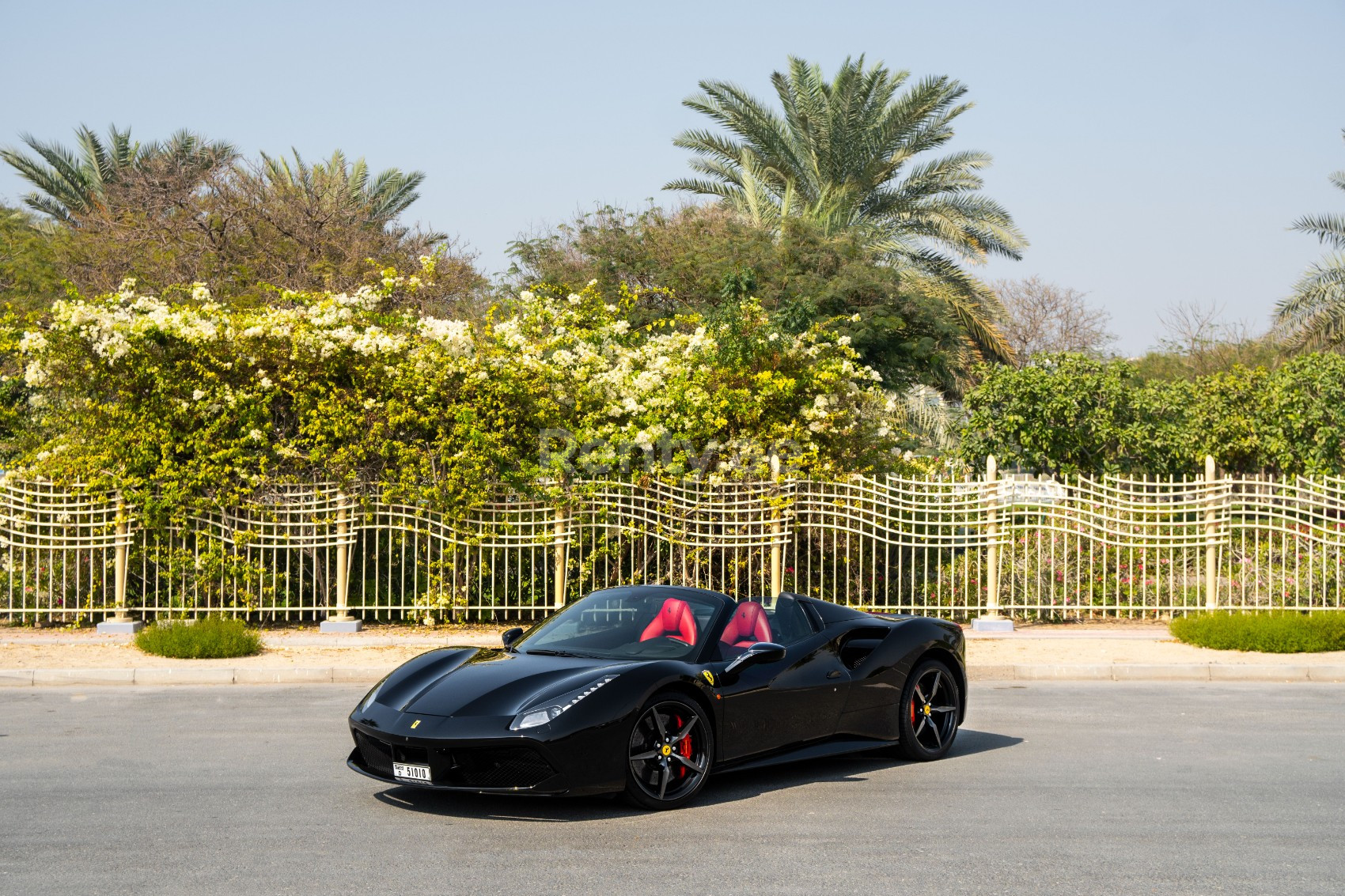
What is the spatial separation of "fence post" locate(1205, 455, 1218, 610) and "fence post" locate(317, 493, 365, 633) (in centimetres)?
1086

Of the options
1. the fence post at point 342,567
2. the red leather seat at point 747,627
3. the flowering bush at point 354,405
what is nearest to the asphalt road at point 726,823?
the red leather seat at point 747,627

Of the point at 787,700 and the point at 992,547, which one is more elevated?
the point at 992,547

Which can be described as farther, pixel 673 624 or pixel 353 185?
pixel 353 185

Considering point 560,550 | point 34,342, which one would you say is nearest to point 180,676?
point 560,550

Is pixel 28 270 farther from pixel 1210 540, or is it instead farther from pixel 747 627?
pixel 747 627

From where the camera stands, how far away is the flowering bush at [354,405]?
16.1m

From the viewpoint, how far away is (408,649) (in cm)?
1478

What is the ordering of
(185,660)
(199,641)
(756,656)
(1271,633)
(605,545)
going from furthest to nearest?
(605,545) < (1271,633) < (199,641) < (185,660) < (756,656)

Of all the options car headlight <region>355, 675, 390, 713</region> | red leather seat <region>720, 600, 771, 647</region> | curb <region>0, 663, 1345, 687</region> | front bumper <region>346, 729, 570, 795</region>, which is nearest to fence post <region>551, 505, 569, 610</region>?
curb <region>0, 663, 1345, 687</region>

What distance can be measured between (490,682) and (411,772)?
0.64 metres

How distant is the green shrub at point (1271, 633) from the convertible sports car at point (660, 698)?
6955 mm

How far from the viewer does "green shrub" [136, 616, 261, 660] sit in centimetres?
1388

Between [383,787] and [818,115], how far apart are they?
Result: 2605 cm

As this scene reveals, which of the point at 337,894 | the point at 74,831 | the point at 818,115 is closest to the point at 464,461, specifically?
the point at 74,831
